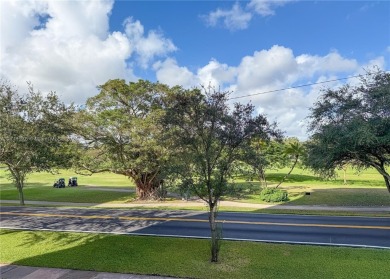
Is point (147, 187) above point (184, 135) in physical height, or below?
below

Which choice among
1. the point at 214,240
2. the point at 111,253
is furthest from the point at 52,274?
the point at 214,240

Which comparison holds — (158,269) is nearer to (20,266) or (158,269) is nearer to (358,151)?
(20,266)

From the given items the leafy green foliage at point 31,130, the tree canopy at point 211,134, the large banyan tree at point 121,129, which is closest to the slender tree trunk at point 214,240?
the tree canopy at point 211,134

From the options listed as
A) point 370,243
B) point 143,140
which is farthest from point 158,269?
point 143,140

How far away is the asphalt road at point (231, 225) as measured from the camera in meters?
14.4

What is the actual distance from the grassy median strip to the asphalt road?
5.07 ft

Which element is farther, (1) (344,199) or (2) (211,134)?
(1) (344,199)

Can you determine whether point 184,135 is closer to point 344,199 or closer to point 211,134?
point 211,134

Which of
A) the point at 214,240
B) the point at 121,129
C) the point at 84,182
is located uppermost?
the point at 121,129

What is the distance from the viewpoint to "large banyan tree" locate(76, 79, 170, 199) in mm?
28609

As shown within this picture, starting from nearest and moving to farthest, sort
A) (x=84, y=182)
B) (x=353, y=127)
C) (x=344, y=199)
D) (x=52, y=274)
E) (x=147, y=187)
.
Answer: (x=52, y=274) → (x=353, y=127) → (x=344, y=199) → (x=147, y=187) → (x=84, y=182)

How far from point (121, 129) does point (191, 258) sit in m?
19.6

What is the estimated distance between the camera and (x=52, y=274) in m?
10.2

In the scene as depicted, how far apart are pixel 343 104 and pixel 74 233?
1677cm
